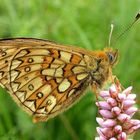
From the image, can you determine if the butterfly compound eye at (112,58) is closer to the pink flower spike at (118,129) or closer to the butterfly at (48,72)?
the butterfly at (48,72)

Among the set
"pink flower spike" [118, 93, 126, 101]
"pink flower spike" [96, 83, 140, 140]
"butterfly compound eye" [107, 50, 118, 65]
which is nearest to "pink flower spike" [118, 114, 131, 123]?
"pink flower spike" [96, 83, 140, 140]

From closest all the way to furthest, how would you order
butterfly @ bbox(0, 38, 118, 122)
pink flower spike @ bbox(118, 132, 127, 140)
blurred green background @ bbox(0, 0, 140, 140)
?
1. pink flower spike @ bbox(118, 132, 127, 140)
2. butterfly @ bbox(0, 38, 118, 122)
3. blurred green background @ bbox(0, 0, 140, 140)

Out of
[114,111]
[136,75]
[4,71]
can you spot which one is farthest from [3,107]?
[114,111]

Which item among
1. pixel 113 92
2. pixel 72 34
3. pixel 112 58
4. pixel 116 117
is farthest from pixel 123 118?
pixel 72 34

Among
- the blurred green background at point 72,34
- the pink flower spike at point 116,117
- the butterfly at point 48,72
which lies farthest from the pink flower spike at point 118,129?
the blurred green background at point 72,34

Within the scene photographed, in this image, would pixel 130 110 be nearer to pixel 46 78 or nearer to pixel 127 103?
pixel 127 103

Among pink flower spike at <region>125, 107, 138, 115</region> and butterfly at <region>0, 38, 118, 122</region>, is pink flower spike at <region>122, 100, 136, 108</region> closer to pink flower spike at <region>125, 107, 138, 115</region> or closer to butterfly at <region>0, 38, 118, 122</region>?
pink flower spike at <region>125, 107, 138, 115</region>

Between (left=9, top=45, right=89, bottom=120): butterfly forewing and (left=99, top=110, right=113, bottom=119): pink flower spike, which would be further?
(left=9, top=45, right=89, bottom=120): butterfly forewing
